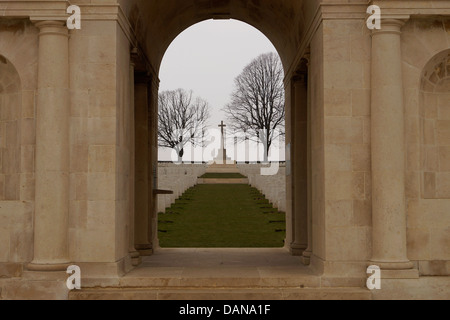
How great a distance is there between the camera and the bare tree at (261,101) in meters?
65.5

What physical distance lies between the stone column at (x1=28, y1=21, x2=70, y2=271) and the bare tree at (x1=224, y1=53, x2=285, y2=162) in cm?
5513

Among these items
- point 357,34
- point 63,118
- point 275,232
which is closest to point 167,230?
point 275,232

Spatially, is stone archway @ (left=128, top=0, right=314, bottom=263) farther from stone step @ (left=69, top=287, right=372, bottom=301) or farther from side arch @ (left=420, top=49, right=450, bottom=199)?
stone step @ (left=69, top=287, right=372, bottom=301)

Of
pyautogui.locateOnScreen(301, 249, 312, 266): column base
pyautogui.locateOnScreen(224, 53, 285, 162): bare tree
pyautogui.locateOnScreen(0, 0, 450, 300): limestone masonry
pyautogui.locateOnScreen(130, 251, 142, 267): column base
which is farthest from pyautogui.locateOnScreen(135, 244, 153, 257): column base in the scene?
pyautogui.locateOnScreen(224, 53, 285, 162): bare tree

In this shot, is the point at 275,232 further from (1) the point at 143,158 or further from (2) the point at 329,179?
(2) the point at 329,179

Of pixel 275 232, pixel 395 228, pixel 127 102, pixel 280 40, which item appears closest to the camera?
pixel 395 228

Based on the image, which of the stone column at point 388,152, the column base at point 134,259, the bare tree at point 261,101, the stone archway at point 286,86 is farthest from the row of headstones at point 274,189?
the bare tree at point 261,101

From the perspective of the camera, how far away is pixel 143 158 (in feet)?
44.7

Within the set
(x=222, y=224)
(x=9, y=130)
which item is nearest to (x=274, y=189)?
(x=222, y=224)

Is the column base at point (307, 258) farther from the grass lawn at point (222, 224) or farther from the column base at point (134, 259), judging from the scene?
the grass lawn at point (222, 224)

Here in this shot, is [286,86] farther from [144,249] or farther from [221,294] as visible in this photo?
[221,294]

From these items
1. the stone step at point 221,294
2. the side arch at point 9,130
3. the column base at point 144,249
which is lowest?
the stone step at point 221,294

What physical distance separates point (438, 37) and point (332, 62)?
1964 millimetres

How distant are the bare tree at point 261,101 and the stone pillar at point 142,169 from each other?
5052cm
